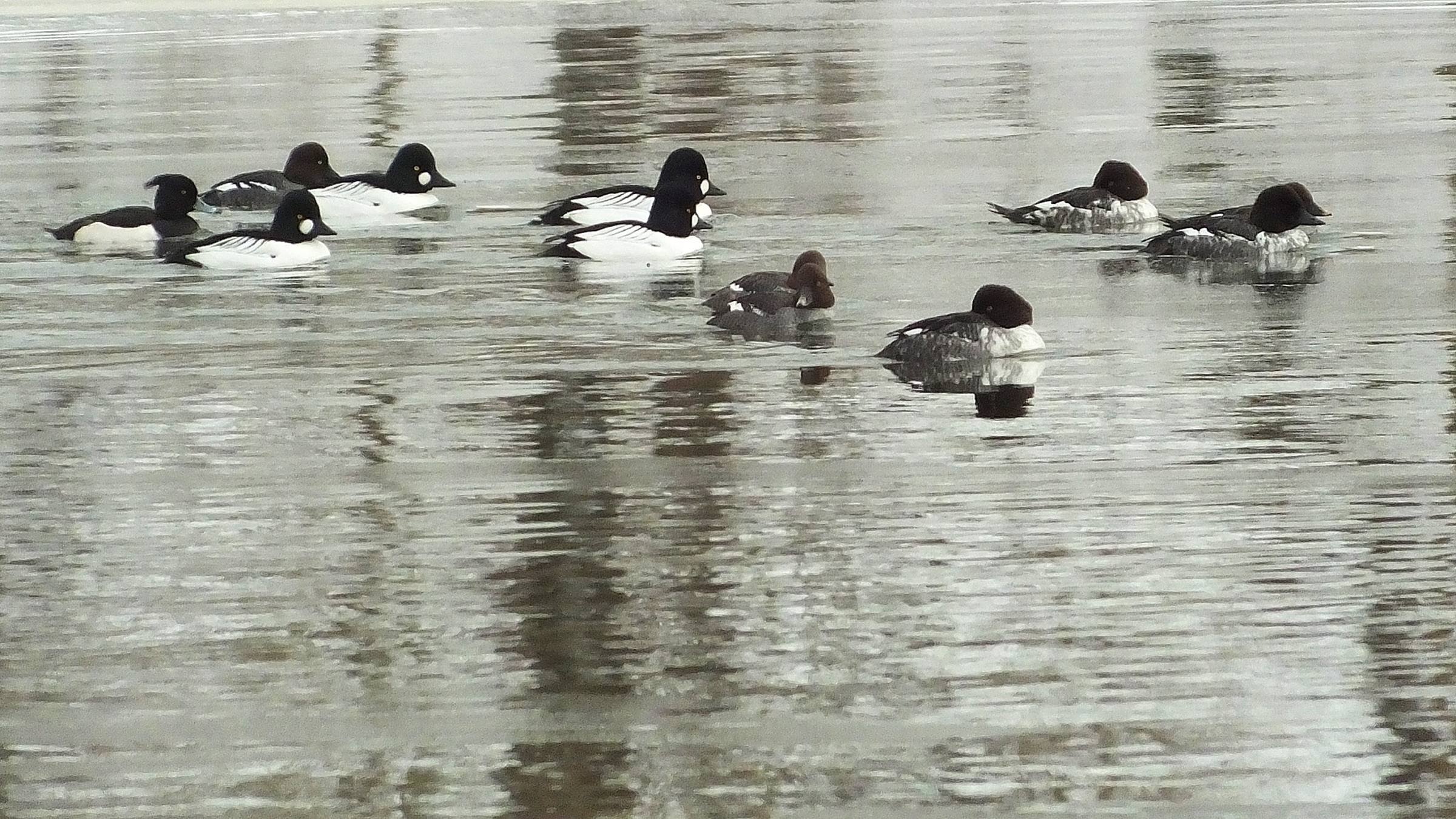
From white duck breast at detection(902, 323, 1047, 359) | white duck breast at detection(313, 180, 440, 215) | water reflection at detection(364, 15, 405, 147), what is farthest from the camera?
water reflection at detection(364, 15, 405, 147)

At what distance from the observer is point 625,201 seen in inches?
718

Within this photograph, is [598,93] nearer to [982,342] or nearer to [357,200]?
[357,200]

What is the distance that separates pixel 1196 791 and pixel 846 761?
98 cm

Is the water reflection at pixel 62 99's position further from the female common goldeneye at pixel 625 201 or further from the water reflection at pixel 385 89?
the female common goldeneye at pixel 625 201

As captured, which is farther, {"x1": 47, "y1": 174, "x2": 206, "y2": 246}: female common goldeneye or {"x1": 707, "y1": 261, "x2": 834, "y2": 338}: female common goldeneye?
{"x1": 47, "y1": 174, "x2": 206, "y2": 246}: female common goldeneye

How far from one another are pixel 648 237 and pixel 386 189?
150 inches

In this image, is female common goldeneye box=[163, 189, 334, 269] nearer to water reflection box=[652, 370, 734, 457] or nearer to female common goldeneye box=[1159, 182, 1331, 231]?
water reflection box=[652, 370, 734, 457]

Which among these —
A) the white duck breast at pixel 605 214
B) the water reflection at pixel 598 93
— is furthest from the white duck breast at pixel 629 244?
the water reflection at pixel 598 93

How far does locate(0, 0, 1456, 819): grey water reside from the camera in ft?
21.6

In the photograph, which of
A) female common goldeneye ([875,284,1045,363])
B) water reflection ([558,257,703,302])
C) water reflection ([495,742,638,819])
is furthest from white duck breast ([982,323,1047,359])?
water reflection ([495,742,638,819])

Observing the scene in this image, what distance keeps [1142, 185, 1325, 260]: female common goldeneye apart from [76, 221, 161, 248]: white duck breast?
A: 7.90m

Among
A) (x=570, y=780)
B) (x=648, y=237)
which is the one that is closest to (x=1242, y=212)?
(x=648, y=237)

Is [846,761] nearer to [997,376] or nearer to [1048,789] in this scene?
[1048,789]

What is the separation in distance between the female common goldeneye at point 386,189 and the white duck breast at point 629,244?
333 centimetres
